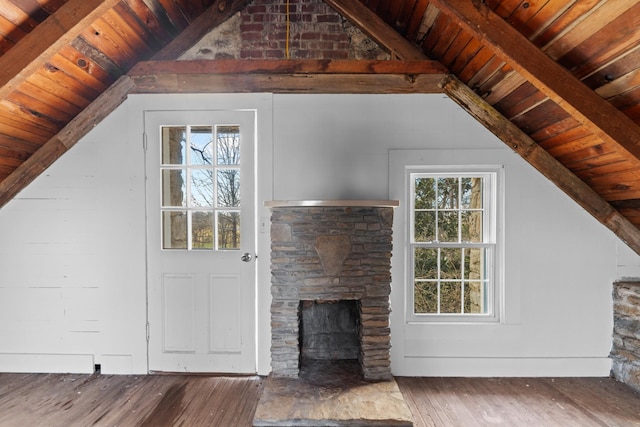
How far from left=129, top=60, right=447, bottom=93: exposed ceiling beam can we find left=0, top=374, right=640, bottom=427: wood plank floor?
2.50m

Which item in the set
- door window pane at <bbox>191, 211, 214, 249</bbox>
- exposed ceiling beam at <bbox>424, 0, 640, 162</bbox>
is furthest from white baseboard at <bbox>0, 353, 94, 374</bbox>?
exposed ceiling beam at <bbox>424, 0, 640, 162</bbox>

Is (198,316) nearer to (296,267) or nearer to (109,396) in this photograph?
(109,396)

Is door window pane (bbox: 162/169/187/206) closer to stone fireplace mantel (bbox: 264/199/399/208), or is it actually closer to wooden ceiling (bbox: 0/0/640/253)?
wooden ceiling (bbox: 0/0/640/253)

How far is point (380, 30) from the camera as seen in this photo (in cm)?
258

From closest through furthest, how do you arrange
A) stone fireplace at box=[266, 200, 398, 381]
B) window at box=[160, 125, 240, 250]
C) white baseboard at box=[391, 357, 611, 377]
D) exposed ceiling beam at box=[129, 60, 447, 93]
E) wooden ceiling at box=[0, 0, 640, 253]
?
wooden ceiling at box=[0, 0, 640, 253], stone fireplace at box=[266, 200, 398, 381], exposed ceiling beam at box=[129, 60, 447, 93], white baseboard at box=[391, 357, 611, 377], window at box=[160, 125, 240, 250]

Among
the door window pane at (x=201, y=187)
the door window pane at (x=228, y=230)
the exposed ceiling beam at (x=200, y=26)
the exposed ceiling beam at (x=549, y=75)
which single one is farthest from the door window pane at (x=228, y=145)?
the exposed ceiling beam at (x=549, y=75)

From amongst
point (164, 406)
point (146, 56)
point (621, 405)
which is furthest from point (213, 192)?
point (621, 405)

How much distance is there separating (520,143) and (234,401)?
3.05m

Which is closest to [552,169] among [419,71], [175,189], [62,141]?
[419,71]

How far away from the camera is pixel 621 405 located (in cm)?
227

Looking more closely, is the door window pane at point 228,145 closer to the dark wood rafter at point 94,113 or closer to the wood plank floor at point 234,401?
the dark wood rafter at point 94,113

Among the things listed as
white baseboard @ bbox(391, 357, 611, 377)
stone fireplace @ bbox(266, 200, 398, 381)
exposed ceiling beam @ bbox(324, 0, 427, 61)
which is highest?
exposed ceiling beam @ bbox(324, 0, 427, 61)

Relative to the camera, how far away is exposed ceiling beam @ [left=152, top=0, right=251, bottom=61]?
2.64 metres

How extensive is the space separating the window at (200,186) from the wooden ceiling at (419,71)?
425 millimetres
